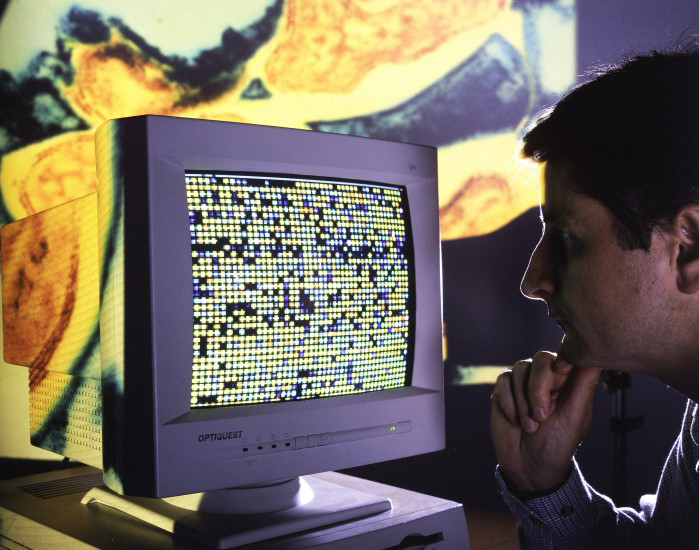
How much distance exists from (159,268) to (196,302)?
0.07 meters

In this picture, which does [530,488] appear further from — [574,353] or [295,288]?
[295,288]

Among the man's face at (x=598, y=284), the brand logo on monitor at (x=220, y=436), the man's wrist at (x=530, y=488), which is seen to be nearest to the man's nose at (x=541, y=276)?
the man's face at (x=598, y=284)

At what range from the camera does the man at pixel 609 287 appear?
906mm

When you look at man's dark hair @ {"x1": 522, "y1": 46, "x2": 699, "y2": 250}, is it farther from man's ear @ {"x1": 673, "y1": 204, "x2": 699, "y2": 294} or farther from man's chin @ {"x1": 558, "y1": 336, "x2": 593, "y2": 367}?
man's chin @ {"x1": 558, "y1": 336, "x2": 593, "y2": 367}

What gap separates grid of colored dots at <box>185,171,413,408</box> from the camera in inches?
36.7

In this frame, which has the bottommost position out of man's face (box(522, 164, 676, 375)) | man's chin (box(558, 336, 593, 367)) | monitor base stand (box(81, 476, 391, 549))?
monitor base stand (box(81, 476, 391, 549))

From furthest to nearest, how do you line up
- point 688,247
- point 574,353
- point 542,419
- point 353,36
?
point 353,36 → point 542,419 → point 574,353 → point 688,247

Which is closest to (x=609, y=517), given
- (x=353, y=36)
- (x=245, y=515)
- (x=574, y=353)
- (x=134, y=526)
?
(x=574, y=353)

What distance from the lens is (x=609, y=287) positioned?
941 millimetres

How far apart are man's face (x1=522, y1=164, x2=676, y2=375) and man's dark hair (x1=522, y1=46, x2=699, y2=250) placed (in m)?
0.02

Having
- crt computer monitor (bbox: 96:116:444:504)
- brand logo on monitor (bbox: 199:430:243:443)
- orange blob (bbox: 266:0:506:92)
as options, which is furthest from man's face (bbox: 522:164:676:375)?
orange blob (bbox: 266:0:506:92)

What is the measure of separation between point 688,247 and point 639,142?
15 cm

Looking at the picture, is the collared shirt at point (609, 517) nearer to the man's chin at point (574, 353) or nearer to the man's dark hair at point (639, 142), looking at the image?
the man's chin at point (574, 353)

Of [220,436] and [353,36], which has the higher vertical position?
[353,36]
